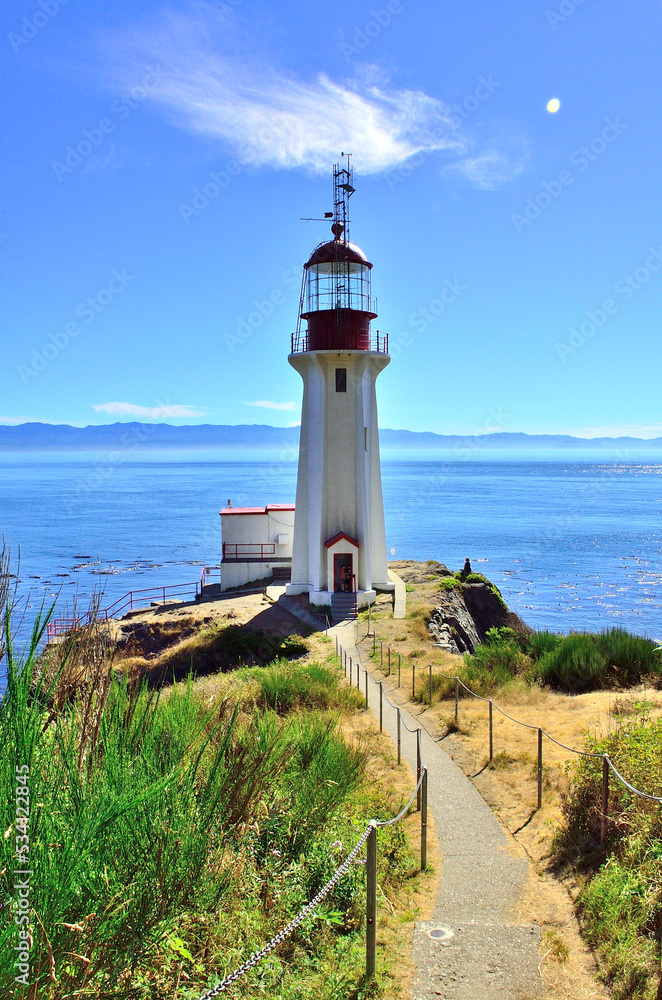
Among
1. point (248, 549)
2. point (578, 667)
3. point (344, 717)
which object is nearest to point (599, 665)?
point (578, 667)

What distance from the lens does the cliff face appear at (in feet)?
76.7

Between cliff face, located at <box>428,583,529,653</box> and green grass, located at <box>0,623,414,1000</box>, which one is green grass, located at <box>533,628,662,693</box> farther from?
cliff face, located at <box>428,583,529,653</box>

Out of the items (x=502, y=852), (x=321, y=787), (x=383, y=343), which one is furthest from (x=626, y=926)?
(x=383, y=343)

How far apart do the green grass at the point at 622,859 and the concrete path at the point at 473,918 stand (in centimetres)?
53

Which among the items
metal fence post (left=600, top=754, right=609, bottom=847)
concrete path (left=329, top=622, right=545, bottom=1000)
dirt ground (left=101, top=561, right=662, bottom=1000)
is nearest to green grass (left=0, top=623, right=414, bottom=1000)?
concrete path (left=329, top=622, right=545, bottom=1000)

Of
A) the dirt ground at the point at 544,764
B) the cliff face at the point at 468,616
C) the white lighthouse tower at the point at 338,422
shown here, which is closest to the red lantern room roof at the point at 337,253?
the white lighthouse tower at the point at 338,422

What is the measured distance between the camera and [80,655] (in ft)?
20.9

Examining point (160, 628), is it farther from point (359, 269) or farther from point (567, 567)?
point (567, 567)

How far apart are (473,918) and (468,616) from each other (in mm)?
21390

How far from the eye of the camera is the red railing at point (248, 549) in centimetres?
3434

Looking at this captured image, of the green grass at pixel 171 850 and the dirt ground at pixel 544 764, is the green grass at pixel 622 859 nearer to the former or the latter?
the dirt ground at pixel 544 764

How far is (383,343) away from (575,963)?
74.7 feet

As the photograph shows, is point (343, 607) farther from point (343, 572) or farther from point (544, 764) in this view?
point (544, 764)

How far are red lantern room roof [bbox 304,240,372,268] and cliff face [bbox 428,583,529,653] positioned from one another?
12420 mm
